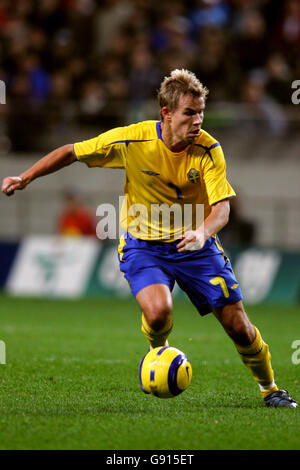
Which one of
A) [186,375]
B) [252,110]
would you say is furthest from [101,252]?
[186,375]

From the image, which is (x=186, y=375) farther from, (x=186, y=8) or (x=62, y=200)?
(x=186, y=8)

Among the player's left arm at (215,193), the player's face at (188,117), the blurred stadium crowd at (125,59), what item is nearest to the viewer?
the player's left arm at (215,193)

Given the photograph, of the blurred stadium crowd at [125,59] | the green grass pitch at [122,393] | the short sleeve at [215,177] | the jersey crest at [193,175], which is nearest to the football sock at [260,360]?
the green grass pitch at [122,393]

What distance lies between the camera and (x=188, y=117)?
19.9 ft

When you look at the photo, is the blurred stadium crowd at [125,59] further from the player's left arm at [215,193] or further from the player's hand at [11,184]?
the player's hand at [11,184]

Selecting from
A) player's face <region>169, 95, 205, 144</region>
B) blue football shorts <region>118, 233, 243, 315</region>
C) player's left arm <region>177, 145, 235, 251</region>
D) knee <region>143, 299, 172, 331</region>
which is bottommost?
knee <region>143, 299, 172, 331</region>

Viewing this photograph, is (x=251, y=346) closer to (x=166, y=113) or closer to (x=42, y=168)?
(x=166, y=113)

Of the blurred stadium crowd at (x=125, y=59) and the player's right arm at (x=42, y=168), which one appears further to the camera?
the blurred stadium crowd at (x=125, y=59)

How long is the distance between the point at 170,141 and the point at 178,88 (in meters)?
0.40

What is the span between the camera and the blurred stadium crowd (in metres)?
16.5

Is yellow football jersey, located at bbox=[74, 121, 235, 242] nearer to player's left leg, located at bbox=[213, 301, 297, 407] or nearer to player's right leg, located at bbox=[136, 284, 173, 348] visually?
player's right leg, located at bbox=[136, 284, 173, 348]

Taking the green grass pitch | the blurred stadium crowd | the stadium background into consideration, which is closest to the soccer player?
the green grass pitch

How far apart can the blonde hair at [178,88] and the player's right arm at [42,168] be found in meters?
0.78

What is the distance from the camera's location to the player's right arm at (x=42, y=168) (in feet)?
20.0
